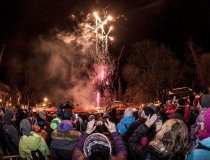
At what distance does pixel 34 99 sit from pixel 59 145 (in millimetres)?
53447

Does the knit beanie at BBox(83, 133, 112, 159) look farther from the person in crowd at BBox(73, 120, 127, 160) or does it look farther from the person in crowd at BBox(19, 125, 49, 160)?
the person in crowd at BBox(19, 125, 49, 160)

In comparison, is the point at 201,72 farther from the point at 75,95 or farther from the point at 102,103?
the point at 75,95

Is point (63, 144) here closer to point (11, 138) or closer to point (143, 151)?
point (143, 151)

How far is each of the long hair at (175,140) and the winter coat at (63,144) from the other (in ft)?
8.39

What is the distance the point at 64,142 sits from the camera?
6113 millimetres

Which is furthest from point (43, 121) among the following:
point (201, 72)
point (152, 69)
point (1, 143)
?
point (152, 69)

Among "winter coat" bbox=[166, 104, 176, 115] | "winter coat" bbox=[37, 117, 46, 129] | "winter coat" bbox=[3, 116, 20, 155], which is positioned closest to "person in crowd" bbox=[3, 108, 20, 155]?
"winter coat" bbox=[3, 116, 20, 155]

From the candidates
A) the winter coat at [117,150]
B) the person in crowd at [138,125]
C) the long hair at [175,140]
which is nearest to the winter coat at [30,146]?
the person in crowd at [138,125]

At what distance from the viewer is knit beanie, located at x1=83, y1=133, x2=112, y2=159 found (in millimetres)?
4027

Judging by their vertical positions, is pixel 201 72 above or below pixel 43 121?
above

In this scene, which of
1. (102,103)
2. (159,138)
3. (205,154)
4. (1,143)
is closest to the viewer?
(205,154)

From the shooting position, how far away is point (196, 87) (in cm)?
4509

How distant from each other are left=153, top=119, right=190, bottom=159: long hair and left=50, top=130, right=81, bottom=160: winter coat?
256 cm

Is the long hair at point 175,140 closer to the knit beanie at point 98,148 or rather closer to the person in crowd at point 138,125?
the knit beanie at point 98,148
